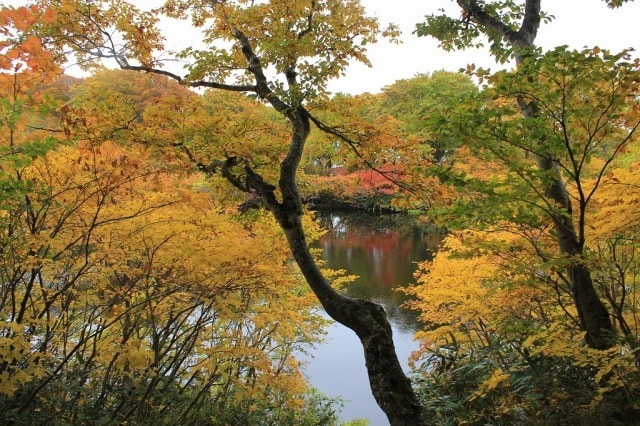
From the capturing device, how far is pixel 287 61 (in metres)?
4.22

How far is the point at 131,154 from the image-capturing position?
4.15 m

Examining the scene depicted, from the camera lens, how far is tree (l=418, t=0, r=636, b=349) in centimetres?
268

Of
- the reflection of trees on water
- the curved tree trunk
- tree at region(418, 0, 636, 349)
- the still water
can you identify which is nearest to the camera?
tree at region(418, 0, 636, 349)

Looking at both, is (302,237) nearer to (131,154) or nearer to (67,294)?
(131,154)

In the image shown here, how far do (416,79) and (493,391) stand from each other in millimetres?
25172

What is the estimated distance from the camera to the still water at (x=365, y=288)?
8273mm

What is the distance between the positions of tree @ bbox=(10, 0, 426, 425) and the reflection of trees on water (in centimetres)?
643

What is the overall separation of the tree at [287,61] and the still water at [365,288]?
4.18 meters

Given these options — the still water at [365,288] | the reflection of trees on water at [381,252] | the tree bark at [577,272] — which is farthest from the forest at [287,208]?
the reflection of trees on water at [381,252]

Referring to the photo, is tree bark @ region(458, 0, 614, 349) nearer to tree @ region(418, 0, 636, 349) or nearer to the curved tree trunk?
tree @ region(418, 0, 636, 349)

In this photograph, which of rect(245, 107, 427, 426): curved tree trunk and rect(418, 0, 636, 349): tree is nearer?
rect(418, 0, 636, 349): tree

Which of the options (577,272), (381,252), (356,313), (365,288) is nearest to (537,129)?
(577,272)

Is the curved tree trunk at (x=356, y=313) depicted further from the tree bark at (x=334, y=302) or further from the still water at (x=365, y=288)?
the still water at (x=365, y=288)

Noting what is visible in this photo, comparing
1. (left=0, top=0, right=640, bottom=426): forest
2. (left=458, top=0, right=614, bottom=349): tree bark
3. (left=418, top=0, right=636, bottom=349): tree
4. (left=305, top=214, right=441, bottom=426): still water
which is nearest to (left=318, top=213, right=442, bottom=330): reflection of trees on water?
(left=305, top=214, right=441, bottom=426): still water
